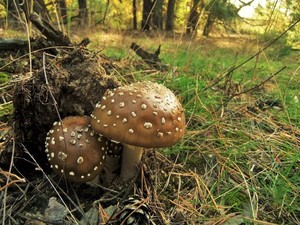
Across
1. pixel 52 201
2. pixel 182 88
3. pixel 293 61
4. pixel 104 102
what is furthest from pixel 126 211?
pixel 293 61

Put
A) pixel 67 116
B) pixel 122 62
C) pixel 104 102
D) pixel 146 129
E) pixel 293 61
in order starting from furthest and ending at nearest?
pixel 293 61 → pixel 122 62 → pixel 67 116 → pixel 104 102 → pixel 146 129

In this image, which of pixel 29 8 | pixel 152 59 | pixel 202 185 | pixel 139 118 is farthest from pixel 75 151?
pixel 152 59

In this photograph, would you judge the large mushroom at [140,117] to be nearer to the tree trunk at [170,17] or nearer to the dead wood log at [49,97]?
the dead wood log at [49,97]

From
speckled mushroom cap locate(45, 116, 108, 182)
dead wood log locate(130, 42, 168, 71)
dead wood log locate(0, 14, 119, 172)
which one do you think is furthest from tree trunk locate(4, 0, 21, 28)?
speckled mushroom cap locate(45, 116, 108, 182)

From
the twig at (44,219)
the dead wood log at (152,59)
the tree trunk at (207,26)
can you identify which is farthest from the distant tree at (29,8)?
the tree trunk at (207,26)

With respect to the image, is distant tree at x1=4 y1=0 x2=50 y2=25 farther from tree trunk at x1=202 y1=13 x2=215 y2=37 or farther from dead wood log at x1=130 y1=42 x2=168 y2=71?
tree trunk at x1=202 y1=13 x2=215 y2=37

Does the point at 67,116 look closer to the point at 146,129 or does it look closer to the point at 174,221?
the point at 146,129
